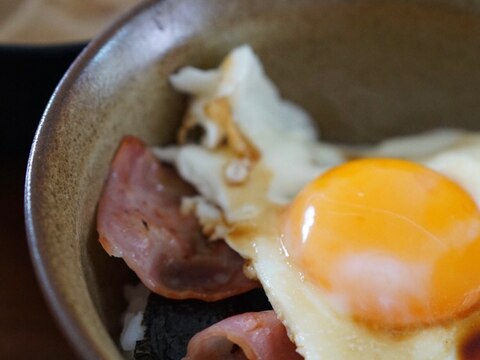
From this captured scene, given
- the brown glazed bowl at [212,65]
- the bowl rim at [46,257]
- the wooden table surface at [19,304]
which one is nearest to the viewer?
the bowl rim at [46,257]

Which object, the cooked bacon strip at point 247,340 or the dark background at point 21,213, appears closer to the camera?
the cooked bacon strip at point 247,340

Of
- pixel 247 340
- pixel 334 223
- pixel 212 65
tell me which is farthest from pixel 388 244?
pixel 212 65

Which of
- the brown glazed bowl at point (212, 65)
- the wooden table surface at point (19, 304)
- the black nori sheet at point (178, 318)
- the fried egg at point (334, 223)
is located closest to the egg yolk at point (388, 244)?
the fried egg at point (334, 223)

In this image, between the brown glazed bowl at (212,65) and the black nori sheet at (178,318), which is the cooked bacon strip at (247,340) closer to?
the black nori sheet at (178,318)

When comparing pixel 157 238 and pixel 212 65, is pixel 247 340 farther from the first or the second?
pixel 212 65

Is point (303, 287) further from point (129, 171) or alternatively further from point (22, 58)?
point (22, 58)

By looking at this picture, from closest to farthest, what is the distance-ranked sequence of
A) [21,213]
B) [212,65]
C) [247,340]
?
1. [247,340]
2. [212,65]
3. [21,213]

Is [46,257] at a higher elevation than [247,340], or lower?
higher

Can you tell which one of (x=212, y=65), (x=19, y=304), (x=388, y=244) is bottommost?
(x=19, y=304)
